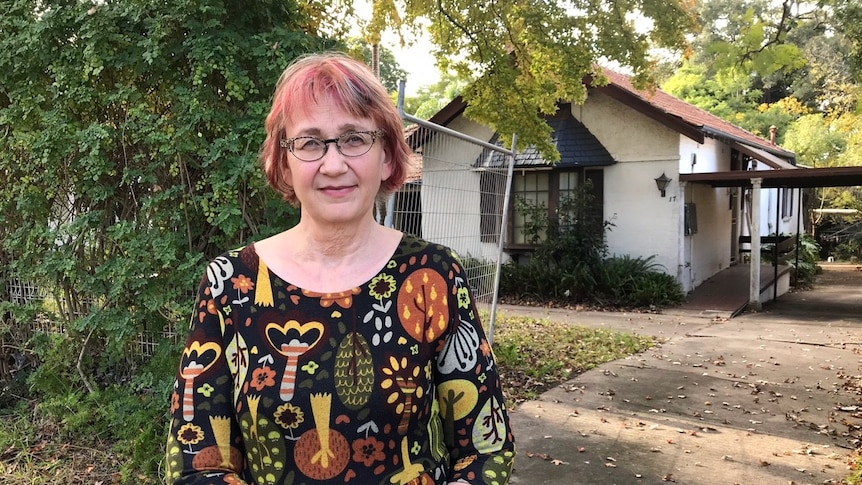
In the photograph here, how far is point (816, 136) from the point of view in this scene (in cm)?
2295

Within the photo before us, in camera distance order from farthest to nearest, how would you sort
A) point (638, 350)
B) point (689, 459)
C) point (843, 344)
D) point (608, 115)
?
point (608, 115), point (843, 344), point (638, 350), point (689, 459)

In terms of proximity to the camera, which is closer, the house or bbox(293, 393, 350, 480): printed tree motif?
bbox(293, 393, 350, 480): printed tree motif

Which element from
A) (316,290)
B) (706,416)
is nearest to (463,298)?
(316,290)

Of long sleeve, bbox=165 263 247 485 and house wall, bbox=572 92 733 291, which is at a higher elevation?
house wall, bbox=572 92 733 291

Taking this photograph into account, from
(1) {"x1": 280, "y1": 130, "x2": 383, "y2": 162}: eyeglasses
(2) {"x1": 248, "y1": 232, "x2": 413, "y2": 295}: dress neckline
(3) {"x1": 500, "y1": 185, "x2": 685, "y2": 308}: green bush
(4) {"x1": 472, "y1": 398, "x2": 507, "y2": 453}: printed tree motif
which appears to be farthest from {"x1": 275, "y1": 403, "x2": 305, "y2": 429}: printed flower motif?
(3) {"x1": 500, "y1": 185, "x2": 685, "y2": 308}: green bush

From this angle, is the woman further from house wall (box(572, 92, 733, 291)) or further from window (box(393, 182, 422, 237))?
house wall (box(572, 92, 733, 291))

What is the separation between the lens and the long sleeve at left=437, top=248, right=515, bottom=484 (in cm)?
140

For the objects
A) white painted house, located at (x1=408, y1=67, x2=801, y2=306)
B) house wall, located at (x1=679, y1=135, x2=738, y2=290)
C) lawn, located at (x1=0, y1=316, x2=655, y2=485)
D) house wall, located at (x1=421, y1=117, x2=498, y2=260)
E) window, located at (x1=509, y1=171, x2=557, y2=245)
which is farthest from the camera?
window, located at (x1=509, y1=171, x2=557, y2=245)

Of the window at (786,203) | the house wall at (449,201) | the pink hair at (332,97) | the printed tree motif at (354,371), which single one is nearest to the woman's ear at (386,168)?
the pink hair at (332,97)

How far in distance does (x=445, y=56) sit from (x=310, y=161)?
5.59m

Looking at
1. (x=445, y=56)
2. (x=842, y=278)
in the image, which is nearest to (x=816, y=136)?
(x=842, y=278)

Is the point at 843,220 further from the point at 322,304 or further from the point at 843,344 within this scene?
the point at 322,304

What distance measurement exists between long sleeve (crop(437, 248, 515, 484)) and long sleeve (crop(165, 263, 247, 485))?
0.47m

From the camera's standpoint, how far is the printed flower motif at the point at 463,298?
1.44 meters
